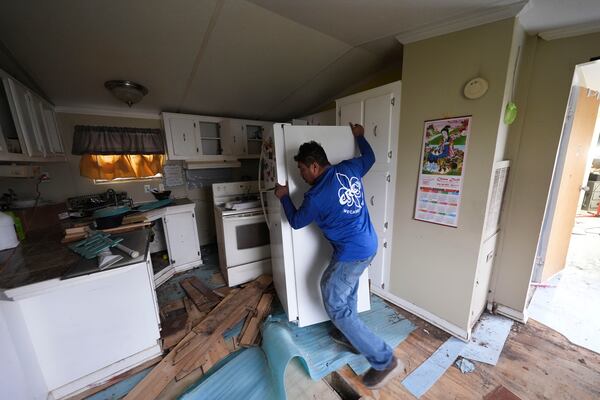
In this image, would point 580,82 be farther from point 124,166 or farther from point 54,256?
point 124,166

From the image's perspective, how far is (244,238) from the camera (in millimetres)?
2451

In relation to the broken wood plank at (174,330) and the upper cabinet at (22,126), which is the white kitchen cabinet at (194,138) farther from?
the broken wood plank at (174,330)

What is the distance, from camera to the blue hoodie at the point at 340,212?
4.54 feet

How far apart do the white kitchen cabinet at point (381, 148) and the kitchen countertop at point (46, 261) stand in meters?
1.99

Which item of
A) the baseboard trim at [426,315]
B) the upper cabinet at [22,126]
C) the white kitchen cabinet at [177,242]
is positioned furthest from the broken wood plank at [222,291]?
the upper cabinet at [22,126]

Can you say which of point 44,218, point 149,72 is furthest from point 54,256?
point 149,72

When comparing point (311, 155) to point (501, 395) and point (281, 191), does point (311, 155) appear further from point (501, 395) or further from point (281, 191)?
point (501, 395)

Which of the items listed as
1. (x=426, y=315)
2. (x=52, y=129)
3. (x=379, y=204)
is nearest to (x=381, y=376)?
(x=426, y=315)

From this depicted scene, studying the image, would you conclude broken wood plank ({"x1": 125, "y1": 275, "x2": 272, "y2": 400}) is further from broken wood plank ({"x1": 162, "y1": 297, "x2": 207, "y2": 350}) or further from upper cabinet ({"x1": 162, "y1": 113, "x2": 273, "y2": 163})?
upper cabinet ({"x1": 162, "y1": 113, "x2": 273, "y2": 163})

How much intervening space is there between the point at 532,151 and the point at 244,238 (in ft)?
8.98

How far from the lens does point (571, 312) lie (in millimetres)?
1918

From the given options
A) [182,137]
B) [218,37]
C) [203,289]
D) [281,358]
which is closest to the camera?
[281,358]

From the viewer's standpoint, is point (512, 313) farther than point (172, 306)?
No

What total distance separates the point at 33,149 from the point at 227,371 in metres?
2.38
